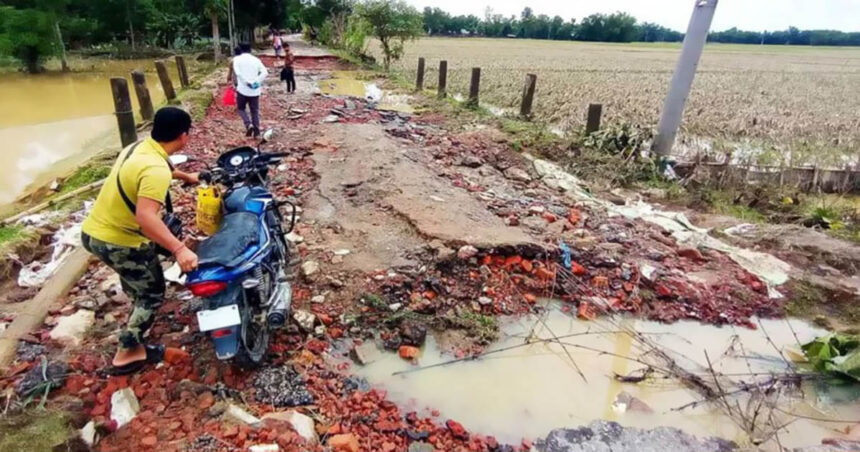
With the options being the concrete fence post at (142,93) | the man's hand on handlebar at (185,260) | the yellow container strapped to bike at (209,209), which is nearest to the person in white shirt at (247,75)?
the concrete fence post at (142,93)

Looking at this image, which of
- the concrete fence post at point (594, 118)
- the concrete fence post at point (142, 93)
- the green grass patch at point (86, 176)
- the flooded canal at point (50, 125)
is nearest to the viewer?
the green grass patch at point (86, 176)

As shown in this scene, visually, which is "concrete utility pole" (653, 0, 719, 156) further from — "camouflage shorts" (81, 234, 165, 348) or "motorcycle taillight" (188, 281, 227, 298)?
"camouflage shorts" (81, 234, 165, 348)

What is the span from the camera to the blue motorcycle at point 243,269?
2.34 meters

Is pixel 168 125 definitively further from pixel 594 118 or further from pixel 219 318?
pixel 594 118

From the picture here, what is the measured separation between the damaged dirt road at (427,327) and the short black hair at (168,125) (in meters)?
1.29

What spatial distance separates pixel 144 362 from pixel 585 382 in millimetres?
2669

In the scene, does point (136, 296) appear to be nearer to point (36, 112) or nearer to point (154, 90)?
point (36, 112)

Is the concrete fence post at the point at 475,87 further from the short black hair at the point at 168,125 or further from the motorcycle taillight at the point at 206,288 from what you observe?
the motorcycle taillight at the point at 206,288

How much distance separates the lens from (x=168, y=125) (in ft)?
7.75

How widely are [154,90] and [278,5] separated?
58.3ft

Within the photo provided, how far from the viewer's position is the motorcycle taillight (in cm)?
227

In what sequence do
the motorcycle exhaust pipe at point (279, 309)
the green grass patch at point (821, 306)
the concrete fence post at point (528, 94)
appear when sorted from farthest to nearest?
the concrete fence post at point (528, 94) < the green grass patch at point (821, 306) < the motorcycle exhaust pipe at point (279, 309)

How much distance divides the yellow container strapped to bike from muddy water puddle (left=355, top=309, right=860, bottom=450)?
1333 mm

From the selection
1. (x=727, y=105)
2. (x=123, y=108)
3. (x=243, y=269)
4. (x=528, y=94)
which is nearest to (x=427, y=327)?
(x=243, y=269)
